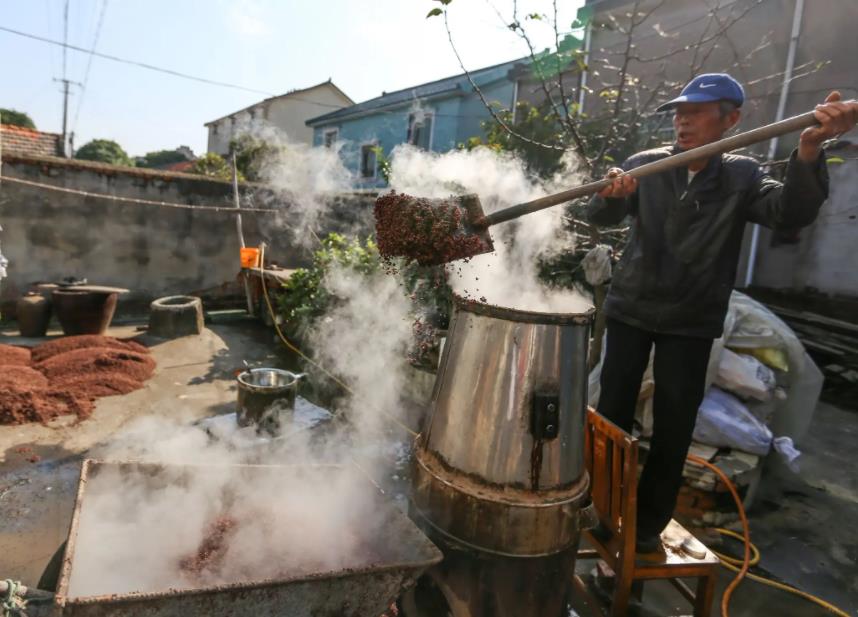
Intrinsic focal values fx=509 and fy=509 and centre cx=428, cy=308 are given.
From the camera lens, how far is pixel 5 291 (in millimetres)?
8445

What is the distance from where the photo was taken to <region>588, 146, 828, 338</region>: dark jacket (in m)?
2.69

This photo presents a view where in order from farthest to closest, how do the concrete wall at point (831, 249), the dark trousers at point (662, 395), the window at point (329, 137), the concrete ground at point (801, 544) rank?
the window at point (329, 137) < the concrete wall at point (831, 249) < the concrete ground at point (801, 544) < the dark trousers at point (662, 395)

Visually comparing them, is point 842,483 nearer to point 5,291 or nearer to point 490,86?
point 5,291

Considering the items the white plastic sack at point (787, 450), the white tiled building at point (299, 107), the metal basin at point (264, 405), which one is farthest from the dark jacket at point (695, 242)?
the white tiled building at point (299, 107)

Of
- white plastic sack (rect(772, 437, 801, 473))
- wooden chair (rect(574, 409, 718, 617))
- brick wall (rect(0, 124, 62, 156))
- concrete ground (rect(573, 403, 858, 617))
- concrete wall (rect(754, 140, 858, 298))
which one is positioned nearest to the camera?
wooden chair (rect(574, 409, 718, 617))

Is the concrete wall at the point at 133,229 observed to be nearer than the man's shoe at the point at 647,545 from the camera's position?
No

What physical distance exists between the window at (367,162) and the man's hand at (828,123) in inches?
736

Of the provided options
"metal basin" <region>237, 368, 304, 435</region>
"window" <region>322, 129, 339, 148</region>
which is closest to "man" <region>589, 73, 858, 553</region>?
"metal basin" <region>237, 368, 304, 435</region>

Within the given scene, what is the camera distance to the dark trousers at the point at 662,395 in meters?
2.77

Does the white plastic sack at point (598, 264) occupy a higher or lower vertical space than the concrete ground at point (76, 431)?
higher

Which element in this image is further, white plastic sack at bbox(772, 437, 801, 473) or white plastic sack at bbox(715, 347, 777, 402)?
white plastic sack at bbox(715, 347, 777, 402)

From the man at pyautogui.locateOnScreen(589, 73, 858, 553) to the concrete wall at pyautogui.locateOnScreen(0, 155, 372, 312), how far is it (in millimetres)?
8345

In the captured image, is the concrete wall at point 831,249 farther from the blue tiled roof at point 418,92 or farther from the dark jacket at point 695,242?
the blue tiled roof at point 418,92

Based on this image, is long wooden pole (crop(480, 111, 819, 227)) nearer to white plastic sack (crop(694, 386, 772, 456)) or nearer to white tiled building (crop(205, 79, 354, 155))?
white plastic sack (crop(694, 386, 772, 456))
